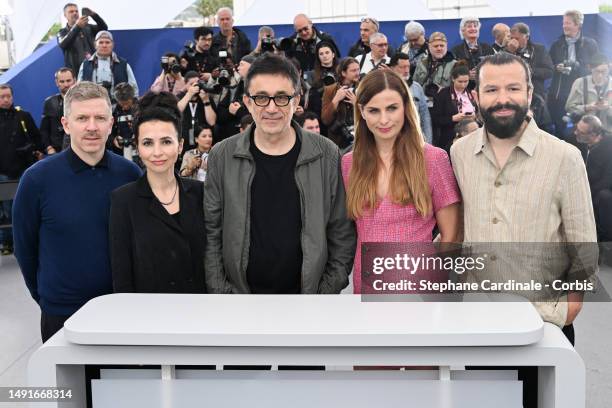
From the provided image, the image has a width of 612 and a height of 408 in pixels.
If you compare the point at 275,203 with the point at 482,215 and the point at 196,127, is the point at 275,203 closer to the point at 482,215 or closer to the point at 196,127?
the point at 482,215

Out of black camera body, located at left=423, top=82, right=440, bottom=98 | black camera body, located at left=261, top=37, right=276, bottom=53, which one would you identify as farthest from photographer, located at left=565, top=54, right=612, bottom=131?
black camera body, located at left=261, top=37, right=276, bottom=53

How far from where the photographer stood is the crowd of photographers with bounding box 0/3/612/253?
6.23 m

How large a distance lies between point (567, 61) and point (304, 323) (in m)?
6.67

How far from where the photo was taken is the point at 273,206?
2299 mm

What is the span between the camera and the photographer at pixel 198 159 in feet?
19.1

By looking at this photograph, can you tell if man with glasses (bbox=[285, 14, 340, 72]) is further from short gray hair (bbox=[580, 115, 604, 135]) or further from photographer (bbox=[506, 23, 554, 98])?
short gray hair (bbox=[580, 115, 604, 135])

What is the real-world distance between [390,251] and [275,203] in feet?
1.24

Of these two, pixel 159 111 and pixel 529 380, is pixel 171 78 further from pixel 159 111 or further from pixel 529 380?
pixel 529 380

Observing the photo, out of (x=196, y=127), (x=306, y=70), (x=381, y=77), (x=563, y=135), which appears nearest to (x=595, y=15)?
(x=563, y=135)

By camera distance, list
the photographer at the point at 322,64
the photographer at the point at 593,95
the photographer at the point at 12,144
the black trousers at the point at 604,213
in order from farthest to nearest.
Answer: the photographer at the point at 12,144
the photographer at the point at 593,95
the photographer at the point at 322,64
the black trousers at the point at 604,213

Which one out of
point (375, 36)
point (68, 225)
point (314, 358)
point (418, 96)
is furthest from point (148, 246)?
point (375, 36)

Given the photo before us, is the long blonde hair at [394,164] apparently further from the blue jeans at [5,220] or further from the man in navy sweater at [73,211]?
the blue jeans at [5,220]

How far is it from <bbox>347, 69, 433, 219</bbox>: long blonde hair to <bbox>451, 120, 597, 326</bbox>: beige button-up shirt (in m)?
0.15

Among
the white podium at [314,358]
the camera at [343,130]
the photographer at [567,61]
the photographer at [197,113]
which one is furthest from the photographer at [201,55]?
the white podium at [314,358]
